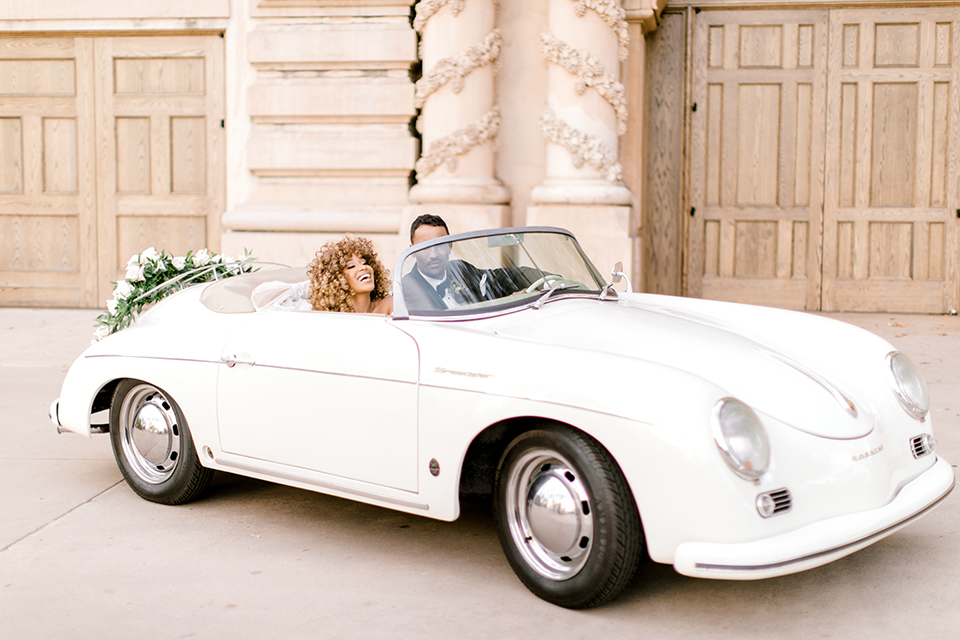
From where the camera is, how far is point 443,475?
355 centimetres

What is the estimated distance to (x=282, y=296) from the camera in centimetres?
471

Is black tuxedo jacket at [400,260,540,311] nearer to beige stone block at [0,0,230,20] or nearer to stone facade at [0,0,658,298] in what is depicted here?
stone facade at [0,0,658,298]

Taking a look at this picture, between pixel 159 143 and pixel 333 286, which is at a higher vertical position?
pixel 159 143

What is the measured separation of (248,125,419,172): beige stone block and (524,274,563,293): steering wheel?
592 centimetres

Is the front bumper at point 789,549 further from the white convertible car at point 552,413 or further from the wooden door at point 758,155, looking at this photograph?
the wooden door at point 758,155

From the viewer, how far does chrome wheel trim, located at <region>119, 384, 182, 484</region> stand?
177 inches

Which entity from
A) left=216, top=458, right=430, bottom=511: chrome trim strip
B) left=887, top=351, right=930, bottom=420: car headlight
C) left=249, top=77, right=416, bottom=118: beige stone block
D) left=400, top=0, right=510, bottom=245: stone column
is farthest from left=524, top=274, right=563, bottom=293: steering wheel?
left=249, top=77, right=416, bottom=118: beige stone block

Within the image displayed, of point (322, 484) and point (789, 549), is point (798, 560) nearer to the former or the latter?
point (789, 549)

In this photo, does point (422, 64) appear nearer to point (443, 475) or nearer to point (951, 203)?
point (951, 203)

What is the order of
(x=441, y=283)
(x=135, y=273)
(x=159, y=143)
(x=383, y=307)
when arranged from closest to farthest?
(x=441, y=283) → (x=383, y=307) → (x=135, y=273) → (x=159, y=143)

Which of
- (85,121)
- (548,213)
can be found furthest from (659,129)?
(85,121)

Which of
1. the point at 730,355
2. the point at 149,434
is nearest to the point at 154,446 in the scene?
the point at 149,434

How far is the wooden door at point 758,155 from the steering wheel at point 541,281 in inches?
264

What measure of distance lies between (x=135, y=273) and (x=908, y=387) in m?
4.05
